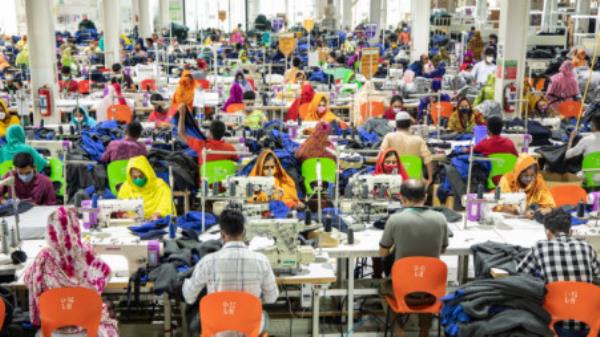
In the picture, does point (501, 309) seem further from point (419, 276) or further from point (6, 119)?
point (6, 119)

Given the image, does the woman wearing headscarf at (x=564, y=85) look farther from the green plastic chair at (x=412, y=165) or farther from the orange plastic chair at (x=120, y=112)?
the orange plastic chair at (x=120, y=112)

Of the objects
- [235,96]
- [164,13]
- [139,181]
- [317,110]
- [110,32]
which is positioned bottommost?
[139,181]

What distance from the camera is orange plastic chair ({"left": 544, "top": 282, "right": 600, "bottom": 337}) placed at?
13.9 ft

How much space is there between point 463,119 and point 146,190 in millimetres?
4914

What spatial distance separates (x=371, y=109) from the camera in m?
10.8

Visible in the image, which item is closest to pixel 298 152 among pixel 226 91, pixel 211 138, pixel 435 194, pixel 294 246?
pixel 211 138

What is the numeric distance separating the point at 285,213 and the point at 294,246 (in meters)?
1.10

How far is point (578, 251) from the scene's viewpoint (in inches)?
177

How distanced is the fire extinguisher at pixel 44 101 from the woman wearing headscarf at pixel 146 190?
5543mm

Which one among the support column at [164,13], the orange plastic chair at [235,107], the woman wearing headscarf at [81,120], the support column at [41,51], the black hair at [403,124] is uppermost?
the support column at [164,13]

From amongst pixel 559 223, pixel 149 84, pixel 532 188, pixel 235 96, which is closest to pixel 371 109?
pixel 235 96

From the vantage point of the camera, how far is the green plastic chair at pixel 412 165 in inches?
298

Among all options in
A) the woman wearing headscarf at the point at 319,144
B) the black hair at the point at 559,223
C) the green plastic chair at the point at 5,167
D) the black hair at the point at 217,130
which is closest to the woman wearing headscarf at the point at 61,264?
the black hair at the point at 559,223

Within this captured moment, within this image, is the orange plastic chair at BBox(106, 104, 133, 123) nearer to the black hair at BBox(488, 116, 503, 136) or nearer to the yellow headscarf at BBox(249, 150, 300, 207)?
the yellow headscarf at BBox(249, 150, 300, 207)
